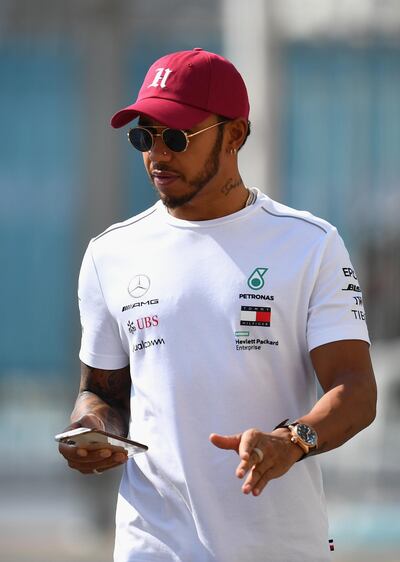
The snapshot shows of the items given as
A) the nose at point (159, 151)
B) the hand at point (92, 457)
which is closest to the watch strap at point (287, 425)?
the hand at point (92, 457)

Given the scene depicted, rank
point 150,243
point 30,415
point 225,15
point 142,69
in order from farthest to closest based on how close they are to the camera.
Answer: point 142,69
point 30,415
point 225,15
point 150,243

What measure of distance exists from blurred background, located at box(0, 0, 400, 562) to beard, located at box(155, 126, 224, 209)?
15.3ft

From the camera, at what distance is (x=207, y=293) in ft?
12.4

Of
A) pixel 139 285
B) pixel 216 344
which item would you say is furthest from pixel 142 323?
pixel 216 344

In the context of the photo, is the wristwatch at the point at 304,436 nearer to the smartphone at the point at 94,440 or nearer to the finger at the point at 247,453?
the finger at the point at 247,453

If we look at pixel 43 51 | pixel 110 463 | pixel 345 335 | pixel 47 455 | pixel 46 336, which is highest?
pixel 43 51

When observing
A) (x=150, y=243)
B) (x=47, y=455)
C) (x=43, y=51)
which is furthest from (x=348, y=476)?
(x=150, y=243)

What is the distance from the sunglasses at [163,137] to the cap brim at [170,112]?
2 centimetres

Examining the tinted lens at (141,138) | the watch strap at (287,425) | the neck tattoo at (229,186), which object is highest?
the tinted lens at (141,138)

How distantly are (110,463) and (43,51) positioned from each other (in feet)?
24.0

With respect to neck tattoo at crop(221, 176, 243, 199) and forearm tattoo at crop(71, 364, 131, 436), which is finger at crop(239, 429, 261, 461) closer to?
forearm tattoo at crop(71, 364, 131, 436)

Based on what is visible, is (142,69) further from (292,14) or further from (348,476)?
(348,476)

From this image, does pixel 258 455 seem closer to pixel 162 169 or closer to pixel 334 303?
pixel 334 303

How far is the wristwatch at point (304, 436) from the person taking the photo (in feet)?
11.3
